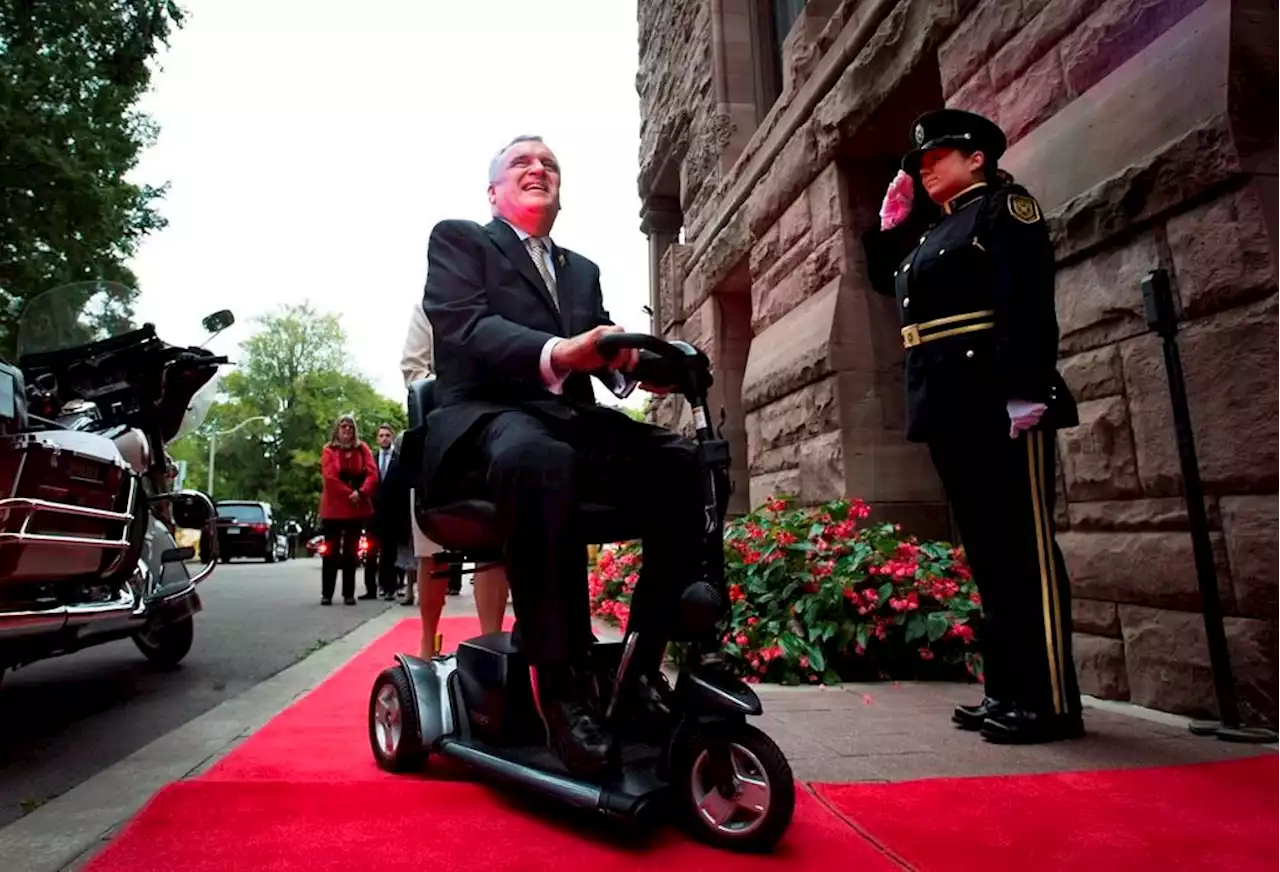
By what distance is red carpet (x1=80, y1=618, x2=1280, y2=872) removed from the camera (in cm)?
184

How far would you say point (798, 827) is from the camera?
2.02 m

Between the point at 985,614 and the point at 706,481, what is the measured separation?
1526 millimetres

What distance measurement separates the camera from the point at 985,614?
9.93ft

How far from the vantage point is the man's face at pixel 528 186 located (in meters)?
2.60

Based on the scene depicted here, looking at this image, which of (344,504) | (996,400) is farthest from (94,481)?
(344,504)

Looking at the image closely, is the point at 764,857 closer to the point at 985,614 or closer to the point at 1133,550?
the point at 985,614

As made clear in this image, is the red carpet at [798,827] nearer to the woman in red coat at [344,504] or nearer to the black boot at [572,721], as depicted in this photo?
the black boot at [572,721]

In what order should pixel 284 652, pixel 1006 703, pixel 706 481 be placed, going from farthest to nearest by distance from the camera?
pixel 284 652 → pixel 1006 703 → pixel 706 481

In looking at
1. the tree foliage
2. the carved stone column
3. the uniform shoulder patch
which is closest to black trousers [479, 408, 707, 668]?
the uniform shoulder patch

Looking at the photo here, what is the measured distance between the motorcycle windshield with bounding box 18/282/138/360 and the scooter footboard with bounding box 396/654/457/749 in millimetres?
2802

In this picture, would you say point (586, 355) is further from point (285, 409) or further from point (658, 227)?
point (285, 409)

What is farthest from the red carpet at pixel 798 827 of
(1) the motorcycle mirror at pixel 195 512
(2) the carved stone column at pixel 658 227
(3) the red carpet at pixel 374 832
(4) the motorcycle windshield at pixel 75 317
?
(2) the carved stone column at pixel 658 227

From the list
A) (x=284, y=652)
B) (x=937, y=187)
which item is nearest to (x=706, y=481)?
(x=937, y=187)

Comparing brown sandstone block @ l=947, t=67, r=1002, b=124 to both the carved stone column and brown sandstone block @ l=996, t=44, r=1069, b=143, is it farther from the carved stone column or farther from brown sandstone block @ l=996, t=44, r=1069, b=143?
the carved stone column
